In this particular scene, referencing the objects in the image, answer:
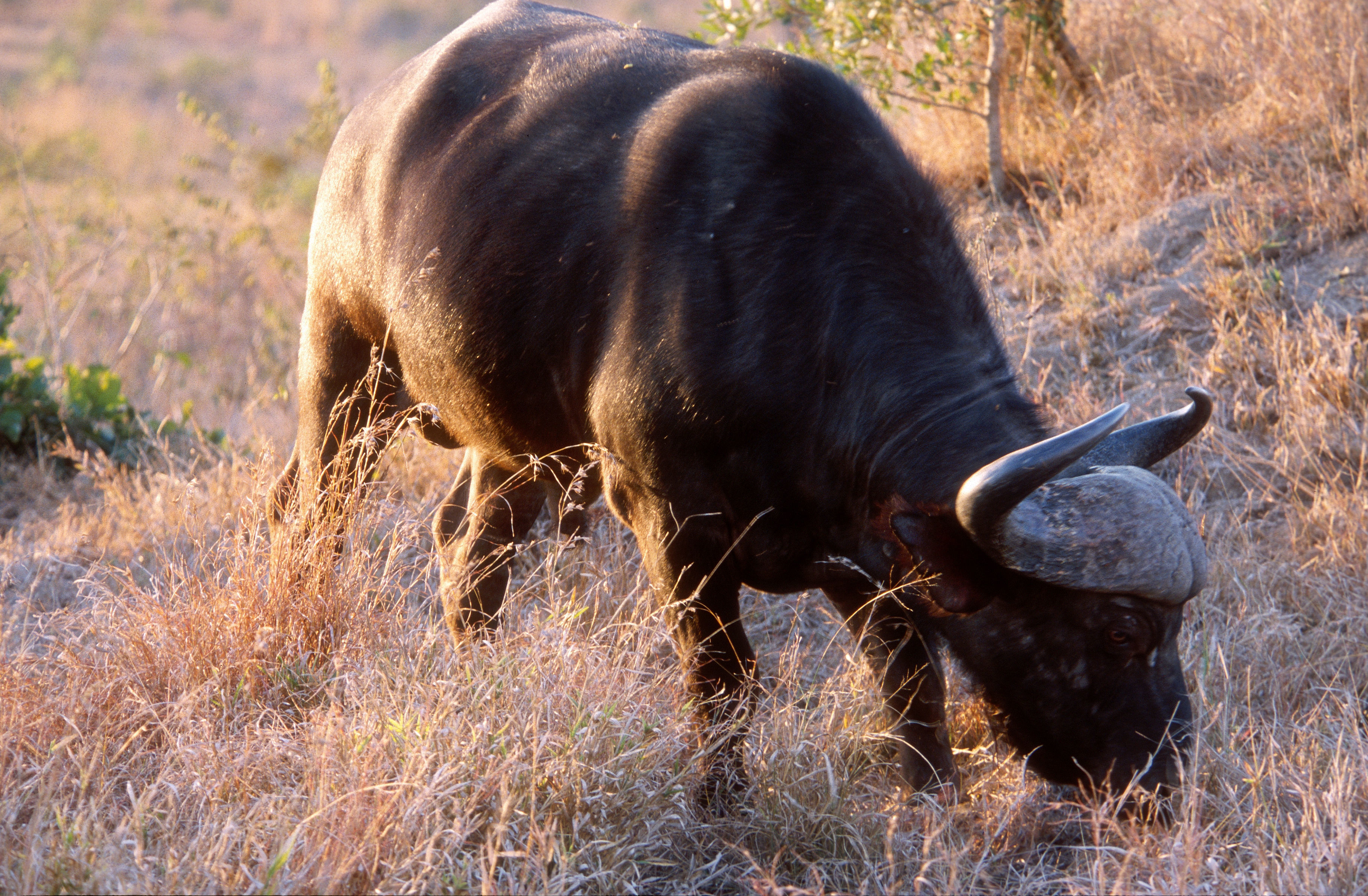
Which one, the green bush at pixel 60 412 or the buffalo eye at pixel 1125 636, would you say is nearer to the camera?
the buffalo eye at pixel 1125 636

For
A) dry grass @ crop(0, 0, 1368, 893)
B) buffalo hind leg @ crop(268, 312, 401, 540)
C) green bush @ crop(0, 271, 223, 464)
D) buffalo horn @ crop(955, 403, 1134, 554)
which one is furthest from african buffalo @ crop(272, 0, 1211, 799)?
green bush @ crop(0, 271, 223, 464)

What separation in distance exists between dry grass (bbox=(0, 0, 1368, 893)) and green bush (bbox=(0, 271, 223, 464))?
8.3 inches

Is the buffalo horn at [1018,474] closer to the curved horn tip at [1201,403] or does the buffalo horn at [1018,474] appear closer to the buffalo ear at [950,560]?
the buffalo ear at [950,560]

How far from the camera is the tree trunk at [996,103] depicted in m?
6.31

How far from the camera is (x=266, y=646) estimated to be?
3266 millimetres

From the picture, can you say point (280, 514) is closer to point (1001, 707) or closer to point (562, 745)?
point (562, 745)

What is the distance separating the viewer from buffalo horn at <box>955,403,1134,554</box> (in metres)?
2.33

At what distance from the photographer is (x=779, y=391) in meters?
2.91

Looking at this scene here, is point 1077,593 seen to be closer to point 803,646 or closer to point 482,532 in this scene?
point 803,646

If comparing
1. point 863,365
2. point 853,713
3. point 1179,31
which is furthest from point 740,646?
point 1179,31

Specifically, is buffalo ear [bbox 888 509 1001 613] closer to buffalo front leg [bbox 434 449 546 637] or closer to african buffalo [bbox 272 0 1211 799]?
african buffalo [bbox 272 0 1211 799]

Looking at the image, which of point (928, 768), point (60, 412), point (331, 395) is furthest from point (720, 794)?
point (60, 412)

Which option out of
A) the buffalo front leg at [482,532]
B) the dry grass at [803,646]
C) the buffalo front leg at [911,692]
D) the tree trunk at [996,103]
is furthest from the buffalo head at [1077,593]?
the tree trunk at [996,103]

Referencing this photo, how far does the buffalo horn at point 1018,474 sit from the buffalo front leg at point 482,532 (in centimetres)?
199
